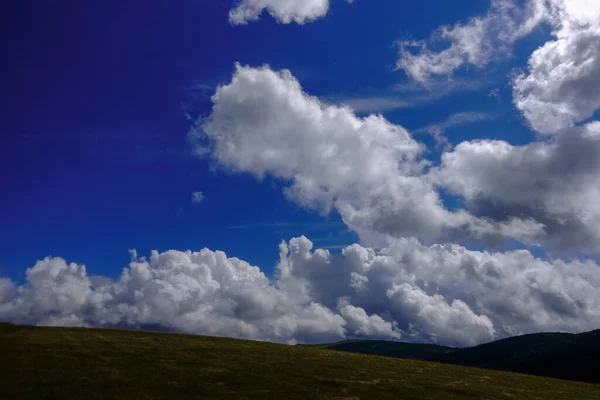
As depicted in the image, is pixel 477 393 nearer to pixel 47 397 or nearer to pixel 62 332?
pixel 47 397

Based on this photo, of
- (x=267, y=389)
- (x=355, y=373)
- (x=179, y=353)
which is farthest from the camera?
(x=179, y=353)

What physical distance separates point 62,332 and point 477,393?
70953 mm

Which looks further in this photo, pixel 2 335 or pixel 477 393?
pixel 2 335

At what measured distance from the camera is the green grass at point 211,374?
4534 cm

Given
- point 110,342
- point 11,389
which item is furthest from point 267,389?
point 110,342

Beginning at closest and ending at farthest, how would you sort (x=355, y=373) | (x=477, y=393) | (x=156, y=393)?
(x=156, y=393) → (x=477, y=393) → (x=355, y=373)

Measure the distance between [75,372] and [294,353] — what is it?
1486 inches

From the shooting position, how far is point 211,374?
53.9 meters

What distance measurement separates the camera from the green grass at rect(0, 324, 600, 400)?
45.3 m

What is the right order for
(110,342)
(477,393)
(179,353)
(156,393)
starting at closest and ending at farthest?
1. (156,393)
2. (477,393)
3. (179,353)
4. (110,342)

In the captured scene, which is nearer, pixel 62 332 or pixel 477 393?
pixel 477 393

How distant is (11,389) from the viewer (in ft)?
138

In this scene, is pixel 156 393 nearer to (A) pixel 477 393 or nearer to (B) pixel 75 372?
(B) pixel 75 372

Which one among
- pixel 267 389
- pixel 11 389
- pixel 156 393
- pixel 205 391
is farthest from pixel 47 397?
pixel 267 389
